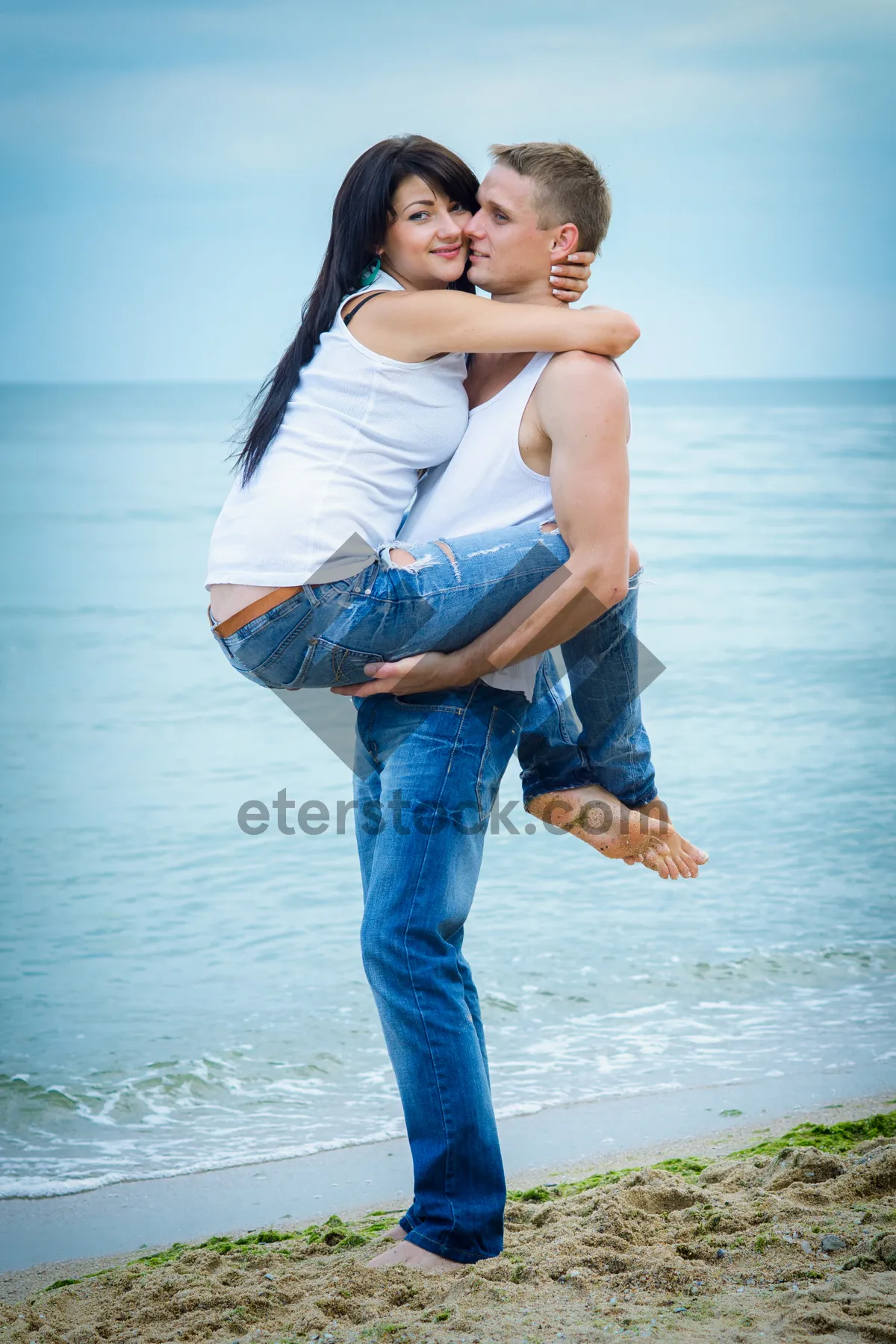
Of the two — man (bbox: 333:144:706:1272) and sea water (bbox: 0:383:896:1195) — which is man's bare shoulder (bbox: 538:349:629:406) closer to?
man (bbox: 333:144:706:1272)

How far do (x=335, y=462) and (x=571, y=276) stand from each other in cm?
74

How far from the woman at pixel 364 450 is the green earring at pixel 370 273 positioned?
4 cm

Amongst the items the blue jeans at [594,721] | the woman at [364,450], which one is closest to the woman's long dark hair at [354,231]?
the woman at [364,450]

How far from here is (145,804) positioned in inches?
330

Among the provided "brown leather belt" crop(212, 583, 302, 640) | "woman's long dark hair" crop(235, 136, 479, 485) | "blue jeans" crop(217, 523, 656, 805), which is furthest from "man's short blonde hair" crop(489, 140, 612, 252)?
"brown leather belt" crop(212, 583, 302, 640)

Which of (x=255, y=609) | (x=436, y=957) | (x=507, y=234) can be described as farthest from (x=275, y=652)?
(x=507, y=234)

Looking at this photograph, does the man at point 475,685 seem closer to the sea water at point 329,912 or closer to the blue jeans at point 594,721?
the blue jeans at point 594,721

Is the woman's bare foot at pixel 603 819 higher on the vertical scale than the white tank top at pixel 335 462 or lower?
lower

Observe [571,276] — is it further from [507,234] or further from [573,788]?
[573,788]

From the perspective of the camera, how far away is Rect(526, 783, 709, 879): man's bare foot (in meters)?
3.20

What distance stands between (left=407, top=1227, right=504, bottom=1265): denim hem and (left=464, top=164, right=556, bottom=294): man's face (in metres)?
2.10

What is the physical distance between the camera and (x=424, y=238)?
2867 mm

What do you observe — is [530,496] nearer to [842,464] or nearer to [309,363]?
[309,363]

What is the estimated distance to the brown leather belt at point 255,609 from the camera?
2.68m
